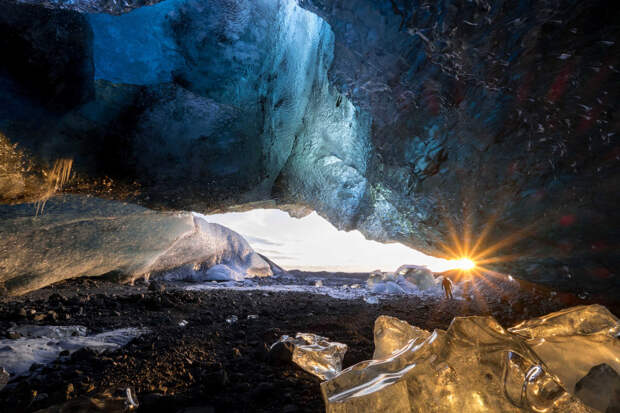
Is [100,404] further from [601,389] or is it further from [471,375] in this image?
[601,389]

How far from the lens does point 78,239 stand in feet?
14.3

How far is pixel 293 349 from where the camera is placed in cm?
149

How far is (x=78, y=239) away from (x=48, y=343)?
139 inches

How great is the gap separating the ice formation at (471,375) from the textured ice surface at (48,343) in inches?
68.0

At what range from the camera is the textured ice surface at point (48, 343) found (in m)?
1.41

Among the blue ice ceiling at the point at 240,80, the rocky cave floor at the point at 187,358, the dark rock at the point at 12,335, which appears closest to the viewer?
the rocky cave floor at the point at 187,358

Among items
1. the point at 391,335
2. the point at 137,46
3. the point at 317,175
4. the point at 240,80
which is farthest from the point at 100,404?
the point at 317,175

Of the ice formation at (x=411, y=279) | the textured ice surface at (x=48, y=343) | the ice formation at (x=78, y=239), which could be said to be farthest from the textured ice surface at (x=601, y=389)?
the ice formation at (x=411, y=279)

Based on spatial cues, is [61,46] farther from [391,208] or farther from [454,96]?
[391,208]

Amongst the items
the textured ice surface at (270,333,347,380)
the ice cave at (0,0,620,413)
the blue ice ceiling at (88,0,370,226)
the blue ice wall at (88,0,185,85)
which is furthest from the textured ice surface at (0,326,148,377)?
the blue ice wall at (88,0,185,85)

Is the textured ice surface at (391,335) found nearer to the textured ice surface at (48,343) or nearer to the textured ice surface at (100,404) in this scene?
the textured ice surface at (100,404)

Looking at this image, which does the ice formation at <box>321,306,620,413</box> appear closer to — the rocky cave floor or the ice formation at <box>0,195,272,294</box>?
the rocky cave floor

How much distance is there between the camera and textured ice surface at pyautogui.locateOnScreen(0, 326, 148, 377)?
4.63 feet

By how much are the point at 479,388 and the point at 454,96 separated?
2636mm
